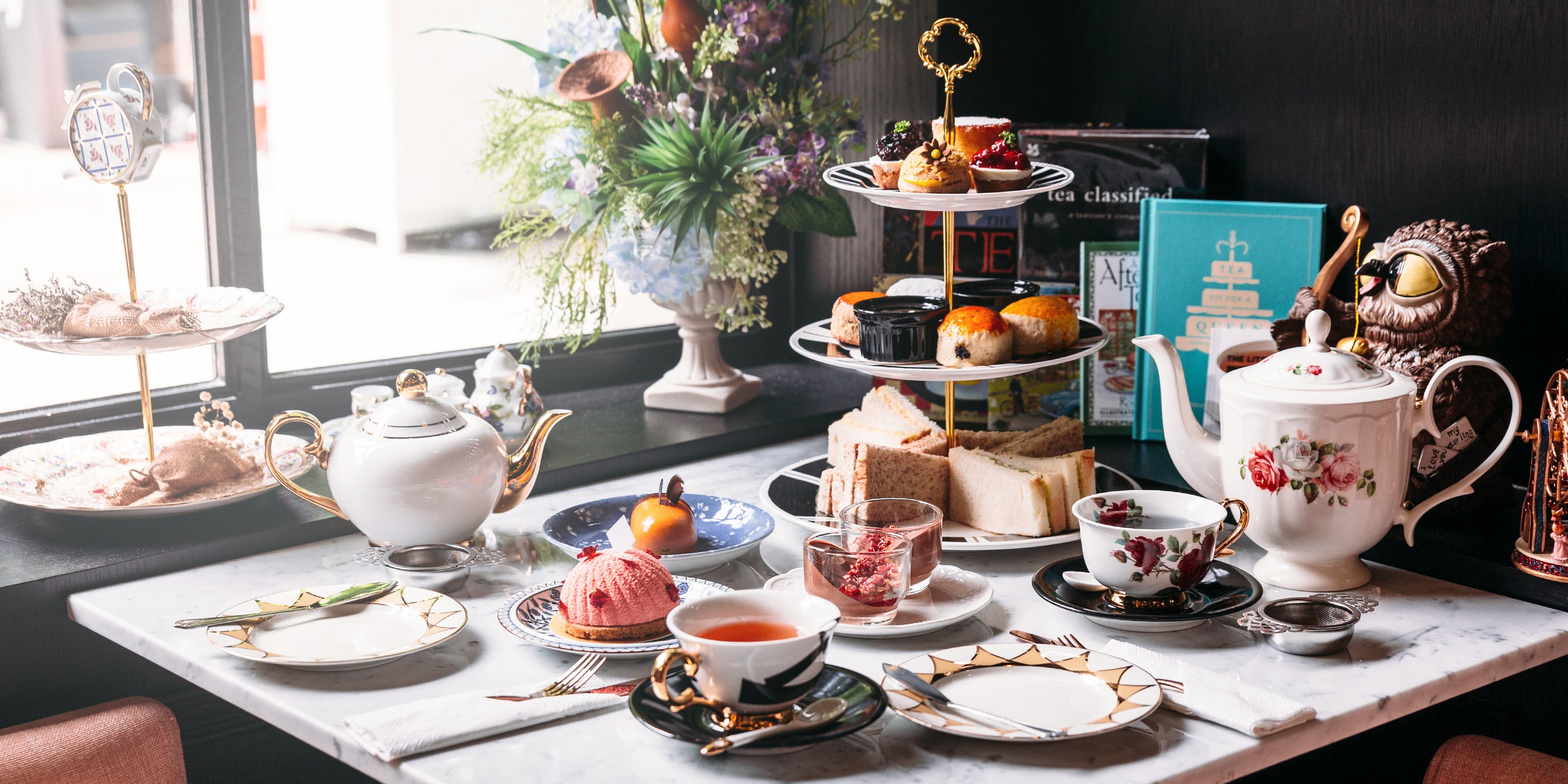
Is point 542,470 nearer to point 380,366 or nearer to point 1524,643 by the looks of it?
point 380,366

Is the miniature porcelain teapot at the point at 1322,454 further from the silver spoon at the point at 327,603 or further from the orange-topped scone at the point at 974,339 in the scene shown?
the silver spoon at the point at 327,603

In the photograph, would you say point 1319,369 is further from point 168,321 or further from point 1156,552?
point 168,321

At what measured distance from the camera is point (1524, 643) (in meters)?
1.27

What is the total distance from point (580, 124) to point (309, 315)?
0.49 metres

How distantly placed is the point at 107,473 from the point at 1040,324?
110cm

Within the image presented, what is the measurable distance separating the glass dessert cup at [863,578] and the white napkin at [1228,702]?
0.77 ft

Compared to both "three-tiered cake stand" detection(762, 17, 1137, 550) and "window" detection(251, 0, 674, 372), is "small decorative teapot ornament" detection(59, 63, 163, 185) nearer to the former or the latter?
"window" detection(251, 0, 674, 372)

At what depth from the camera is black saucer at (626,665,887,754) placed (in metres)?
1.06

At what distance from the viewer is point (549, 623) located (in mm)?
1316

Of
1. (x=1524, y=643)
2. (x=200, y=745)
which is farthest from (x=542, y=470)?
(x=1524, y=643)

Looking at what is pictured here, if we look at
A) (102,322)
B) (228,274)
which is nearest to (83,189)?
(228,274)

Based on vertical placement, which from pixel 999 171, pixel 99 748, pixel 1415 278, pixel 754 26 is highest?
pixel 754 26

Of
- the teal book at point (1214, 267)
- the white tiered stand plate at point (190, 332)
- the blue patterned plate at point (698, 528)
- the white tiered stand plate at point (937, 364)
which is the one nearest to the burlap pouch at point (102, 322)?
the white tiered stand plate at point (190, 332)

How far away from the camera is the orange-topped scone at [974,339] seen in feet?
4.83
